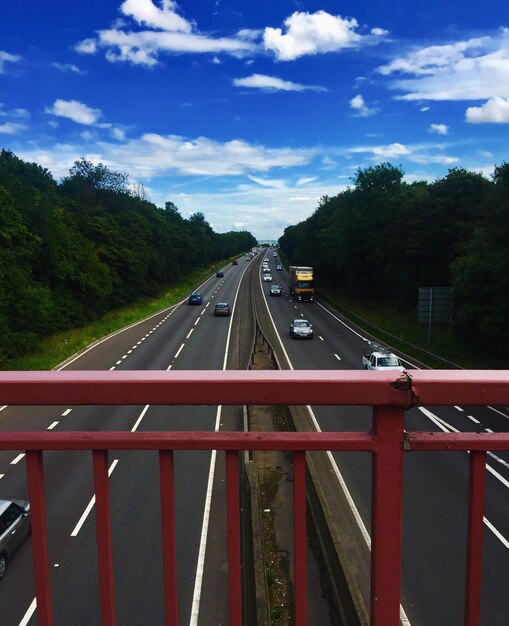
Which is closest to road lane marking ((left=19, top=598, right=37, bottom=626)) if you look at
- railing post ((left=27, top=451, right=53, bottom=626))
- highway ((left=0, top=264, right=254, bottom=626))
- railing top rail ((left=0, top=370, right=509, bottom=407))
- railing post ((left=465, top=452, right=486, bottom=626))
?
highway ((left=0, top=264, right=254, bottom=626))

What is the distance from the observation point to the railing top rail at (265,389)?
162cm

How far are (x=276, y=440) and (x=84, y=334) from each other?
34.2 metres

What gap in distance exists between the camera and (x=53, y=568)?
8.91m

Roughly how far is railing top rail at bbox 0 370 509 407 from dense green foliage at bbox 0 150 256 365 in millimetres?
23764

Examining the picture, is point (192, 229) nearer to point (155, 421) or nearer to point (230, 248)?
point (230, 248)

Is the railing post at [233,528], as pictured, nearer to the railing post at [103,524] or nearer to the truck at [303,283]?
the railing post at [103,524]

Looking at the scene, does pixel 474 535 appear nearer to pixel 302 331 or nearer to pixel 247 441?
pixel 247 441

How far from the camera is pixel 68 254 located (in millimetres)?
37125

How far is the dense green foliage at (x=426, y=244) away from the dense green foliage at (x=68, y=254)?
2025 centimetres

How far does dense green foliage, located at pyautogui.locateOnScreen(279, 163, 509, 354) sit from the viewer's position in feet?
71.8

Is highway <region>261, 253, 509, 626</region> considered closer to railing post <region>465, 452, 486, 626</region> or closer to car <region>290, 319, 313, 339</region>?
railing post <region>465, 452, 486, 626</region>

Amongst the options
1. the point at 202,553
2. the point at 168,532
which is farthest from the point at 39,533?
the point at 202,553

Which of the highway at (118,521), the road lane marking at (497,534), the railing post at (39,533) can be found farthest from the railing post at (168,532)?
the road lane marking at (497,534)

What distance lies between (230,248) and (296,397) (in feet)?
498
